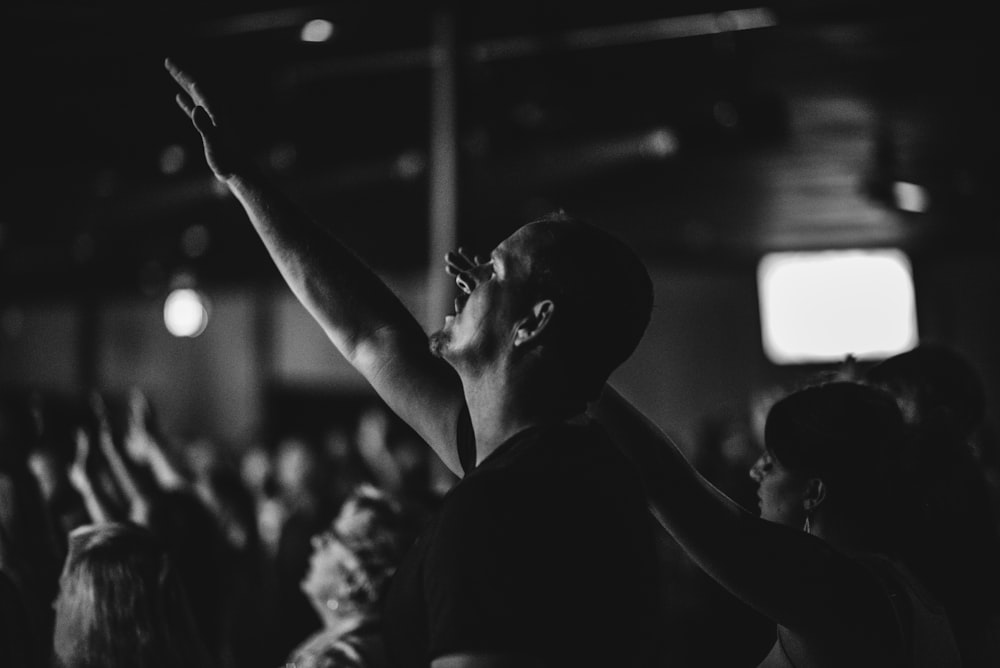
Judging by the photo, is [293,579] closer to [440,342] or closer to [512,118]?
[440,342]

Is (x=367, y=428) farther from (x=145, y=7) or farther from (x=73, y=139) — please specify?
(x=145, y=7)

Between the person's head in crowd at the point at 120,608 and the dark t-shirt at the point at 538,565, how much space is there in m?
0.83

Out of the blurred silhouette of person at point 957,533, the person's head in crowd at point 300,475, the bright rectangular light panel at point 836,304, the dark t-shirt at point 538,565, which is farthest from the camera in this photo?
Result: the bright rectangular light panel at point 836,304

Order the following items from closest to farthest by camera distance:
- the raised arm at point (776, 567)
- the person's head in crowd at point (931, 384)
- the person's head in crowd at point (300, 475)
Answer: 1. the raised arm at point (776, 567)
2. the person's head in crowd at point (931, 384)
3. the person's head in crowd at point (300, 475)

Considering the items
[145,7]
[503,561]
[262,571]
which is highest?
[145,7]

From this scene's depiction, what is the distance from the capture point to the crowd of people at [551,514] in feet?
3.96

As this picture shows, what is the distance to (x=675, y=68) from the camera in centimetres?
695

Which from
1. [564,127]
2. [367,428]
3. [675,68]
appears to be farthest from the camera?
[367,428]

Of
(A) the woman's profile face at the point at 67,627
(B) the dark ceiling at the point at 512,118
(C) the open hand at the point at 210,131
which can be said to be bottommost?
(A) the woman's profile face at the point at 67,627

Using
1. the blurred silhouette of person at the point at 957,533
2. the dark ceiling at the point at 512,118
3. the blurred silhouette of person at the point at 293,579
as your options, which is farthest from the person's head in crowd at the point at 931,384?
the dark ceiling at the point at 512,118

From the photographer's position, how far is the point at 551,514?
1.21 meters

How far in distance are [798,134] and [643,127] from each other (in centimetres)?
122

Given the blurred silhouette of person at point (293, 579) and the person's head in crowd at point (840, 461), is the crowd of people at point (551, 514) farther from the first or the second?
the blurred silhouette of person at point (293, 579)

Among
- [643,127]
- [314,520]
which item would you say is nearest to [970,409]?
[314,520]
